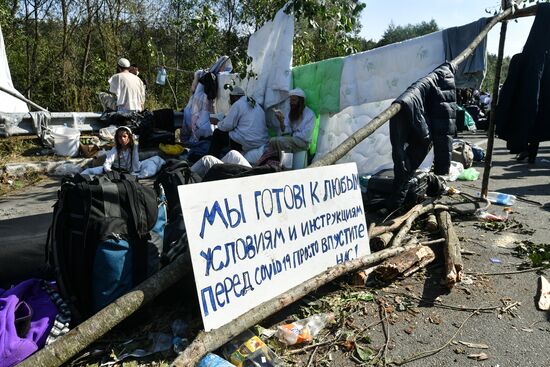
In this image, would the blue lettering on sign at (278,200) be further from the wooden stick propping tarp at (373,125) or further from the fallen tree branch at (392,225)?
the fallen tree branch at (392,225)

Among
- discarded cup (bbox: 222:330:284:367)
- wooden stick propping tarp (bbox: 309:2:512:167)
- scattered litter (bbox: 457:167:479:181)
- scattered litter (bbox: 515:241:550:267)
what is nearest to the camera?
discarded cup (bbox: 222:330:284:367)

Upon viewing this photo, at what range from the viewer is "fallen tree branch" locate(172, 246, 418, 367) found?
204cm

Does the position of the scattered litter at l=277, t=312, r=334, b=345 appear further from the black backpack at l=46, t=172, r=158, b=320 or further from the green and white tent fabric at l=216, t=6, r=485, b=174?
the green and white tent fabric at l=216, t=6, r=485, b=174

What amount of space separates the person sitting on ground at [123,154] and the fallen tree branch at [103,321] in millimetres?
4239

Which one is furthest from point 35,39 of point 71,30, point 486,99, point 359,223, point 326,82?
point 486,99

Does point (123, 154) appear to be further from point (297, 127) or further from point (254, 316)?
point (254, 316)

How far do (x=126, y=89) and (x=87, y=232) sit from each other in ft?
23.5

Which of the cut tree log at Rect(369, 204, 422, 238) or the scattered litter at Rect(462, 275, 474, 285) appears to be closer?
the scattered litter at Rect(462, 275, 474, 285)

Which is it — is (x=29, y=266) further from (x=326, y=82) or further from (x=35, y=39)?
(x=35, y=39)

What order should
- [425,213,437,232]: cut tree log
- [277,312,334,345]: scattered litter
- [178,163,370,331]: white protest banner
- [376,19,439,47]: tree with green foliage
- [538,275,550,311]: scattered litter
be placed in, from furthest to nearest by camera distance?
[376,19,439,47]: tree with green foliage → [425,213,437,232]: cut tree log → [538,275,550,311]: scattered litter → [277,312,334,345]: scattered litter → [178,163,370,331]: white protest banner

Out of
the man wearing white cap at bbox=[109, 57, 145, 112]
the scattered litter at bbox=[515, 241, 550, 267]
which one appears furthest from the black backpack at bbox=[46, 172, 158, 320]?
the man wearing white cap at bbox=[109, 57, 145, 112]

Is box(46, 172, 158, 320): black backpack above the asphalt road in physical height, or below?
above

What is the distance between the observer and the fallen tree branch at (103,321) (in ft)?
6.47

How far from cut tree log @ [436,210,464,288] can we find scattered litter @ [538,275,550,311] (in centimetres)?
51
